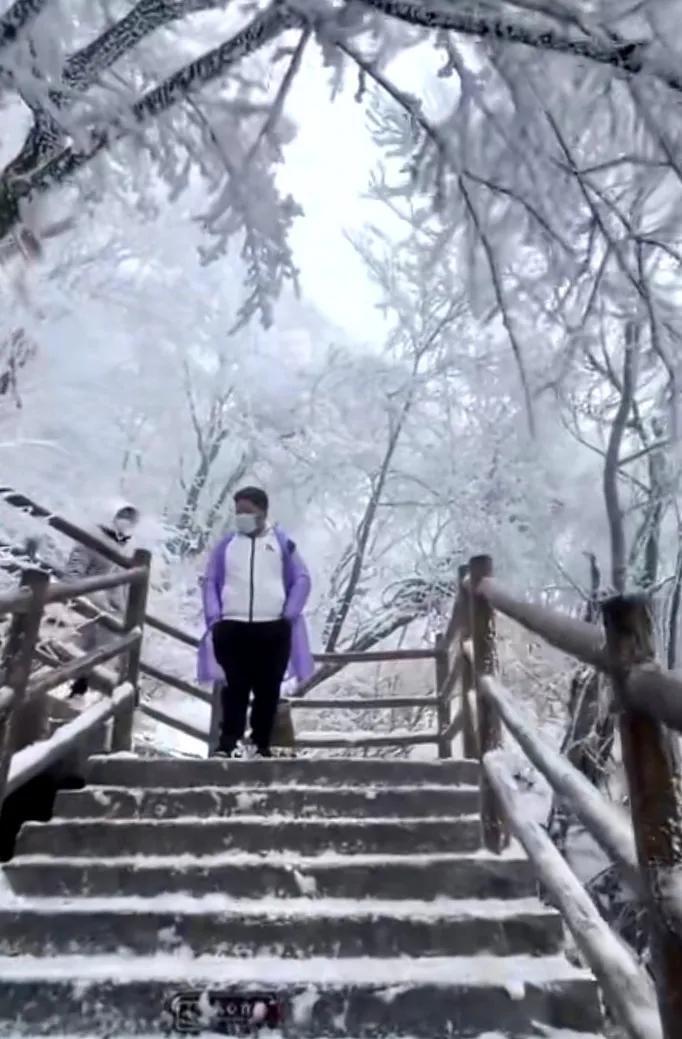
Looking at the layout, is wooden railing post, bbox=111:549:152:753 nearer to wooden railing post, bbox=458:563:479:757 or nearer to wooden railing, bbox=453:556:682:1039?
wooden railing post, bbox=458:563:479:757

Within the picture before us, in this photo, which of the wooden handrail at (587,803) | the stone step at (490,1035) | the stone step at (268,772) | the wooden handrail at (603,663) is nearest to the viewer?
the wooden handrail at (603,663)

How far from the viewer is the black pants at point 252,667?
195 inches

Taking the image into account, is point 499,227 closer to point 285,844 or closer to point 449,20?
point 449,20

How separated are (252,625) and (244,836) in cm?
170

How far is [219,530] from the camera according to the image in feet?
51.6

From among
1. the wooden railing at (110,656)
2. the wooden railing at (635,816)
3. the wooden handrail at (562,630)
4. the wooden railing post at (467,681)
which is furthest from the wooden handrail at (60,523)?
the wooden railing at (635,816)

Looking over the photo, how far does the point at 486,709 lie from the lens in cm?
349

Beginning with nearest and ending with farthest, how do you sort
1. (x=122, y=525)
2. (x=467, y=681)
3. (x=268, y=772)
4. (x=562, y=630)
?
(x=562, y=630), (x=268, y=772), (x=467, y=681), (x=122, y=525)

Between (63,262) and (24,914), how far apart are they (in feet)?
34.5

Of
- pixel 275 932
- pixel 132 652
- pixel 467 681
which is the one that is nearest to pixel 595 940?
pixel 275 932

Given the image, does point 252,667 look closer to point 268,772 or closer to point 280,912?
point 268,772

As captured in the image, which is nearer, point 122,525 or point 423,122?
point 423,122

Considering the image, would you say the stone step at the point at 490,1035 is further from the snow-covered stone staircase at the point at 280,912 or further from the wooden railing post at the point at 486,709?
the wooden railing post at the point at 486,709

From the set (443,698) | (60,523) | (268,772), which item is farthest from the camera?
(443,698)
